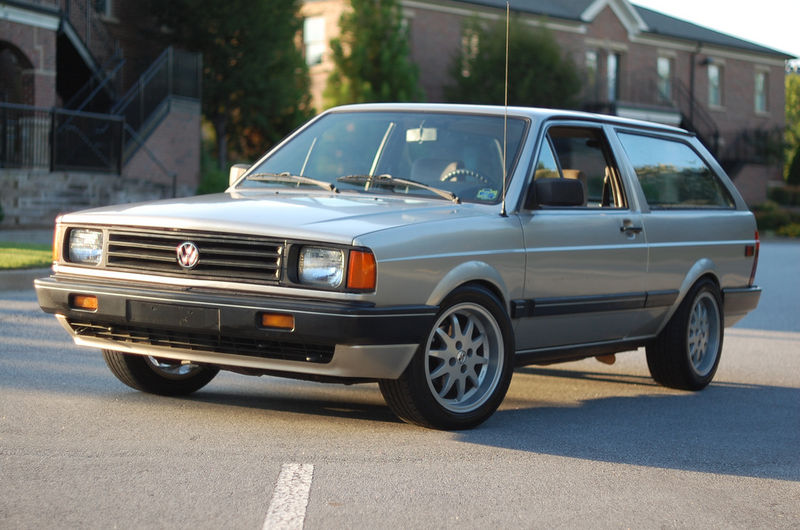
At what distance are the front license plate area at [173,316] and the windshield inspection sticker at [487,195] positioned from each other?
177 cm

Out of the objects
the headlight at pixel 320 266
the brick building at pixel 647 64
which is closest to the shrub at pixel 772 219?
the brick building at pixel 647 64

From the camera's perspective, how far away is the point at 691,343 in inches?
321

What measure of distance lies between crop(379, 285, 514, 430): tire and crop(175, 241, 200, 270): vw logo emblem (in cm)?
108

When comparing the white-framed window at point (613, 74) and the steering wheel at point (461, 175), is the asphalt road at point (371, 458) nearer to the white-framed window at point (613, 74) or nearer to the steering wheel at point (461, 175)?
the steering wheel at point (461, 175)

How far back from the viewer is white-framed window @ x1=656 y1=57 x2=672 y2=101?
49.4 m

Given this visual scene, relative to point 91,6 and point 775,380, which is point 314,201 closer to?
point 775,380

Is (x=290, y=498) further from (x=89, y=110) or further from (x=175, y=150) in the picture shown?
(x=89, y=110)

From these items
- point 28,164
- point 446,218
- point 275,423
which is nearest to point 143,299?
point 275,423

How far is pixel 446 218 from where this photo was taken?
6066mm

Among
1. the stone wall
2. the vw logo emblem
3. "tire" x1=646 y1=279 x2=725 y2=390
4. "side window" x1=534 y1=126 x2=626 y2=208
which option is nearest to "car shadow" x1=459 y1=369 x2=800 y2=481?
"tire" x1=646 y1=279 x2=725 y2=390

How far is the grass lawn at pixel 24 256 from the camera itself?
13133 mm

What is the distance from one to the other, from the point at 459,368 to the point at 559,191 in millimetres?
1156

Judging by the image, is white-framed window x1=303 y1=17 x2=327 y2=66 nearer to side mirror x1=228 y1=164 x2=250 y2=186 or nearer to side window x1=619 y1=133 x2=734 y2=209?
side window x1=619 y1=133 x2=734 y2=209

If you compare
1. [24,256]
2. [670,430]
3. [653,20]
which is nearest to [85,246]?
[670,430]
